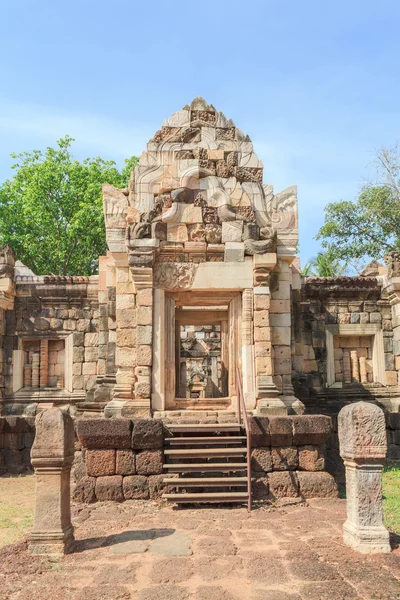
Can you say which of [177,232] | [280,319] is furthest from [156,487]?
[177,232]

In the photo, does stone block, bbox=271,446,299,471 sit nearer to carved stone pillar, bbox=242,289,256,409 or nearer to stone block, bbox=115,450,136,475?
carved stone pillar, bbox=242,289,256,409

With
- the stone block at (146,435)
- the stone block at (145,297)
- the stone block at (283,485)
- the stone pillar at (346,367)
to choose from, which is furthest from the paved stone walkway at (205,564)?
the stone pillar at (346,367)

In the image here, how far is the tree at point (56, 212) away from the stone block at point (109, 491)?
14.3 m

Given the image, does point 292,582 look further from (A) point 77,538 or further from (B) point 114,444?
(B) point 114,444

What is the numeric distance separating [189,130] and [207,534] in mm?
6603

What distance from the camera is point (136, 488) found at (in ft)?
24.5

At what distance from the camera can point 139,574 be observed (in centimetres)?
460

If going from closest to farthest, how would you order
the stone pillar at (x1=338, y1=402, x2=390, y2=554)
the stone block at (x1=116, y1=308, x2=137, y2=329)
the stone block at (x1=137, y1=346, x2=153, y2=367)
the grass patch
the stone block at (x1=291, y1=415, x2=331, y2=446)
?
the stone pillar at (x1=338, y1=402, x2=390, y2=554) → the grass patch → the stone block at (x1=291, y1=415, x2=331, y2=446) → the stone block at (x1=137, y1=346, x2=153, y2=367) → the stone block at (x1=116, y1=308, x2=137, y2=329)

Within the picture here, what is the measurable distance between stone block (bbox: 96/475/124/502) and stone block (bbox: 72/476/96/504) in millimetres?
70

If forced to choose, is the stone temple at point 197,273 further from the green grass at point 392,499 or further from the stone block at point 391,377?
the green grass at point 392,499

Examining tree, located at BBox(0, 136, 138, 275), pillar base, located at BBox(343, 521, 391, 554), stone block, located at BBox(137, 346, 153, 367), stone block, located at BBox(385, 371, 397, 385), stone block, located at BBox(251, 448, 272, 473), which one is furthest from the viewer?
tree, located at BBox(0, 136, 138, 275)

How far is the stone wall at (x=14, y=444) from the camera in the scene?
1111 cm

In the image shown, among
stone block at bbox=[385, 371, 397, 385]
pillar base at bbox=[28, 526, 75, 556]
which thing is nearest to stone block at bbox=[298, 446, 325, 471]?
pillar base at bbox=[28, 526, 75, 556]

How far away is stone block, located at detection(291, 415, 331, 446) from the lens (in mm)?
7902
